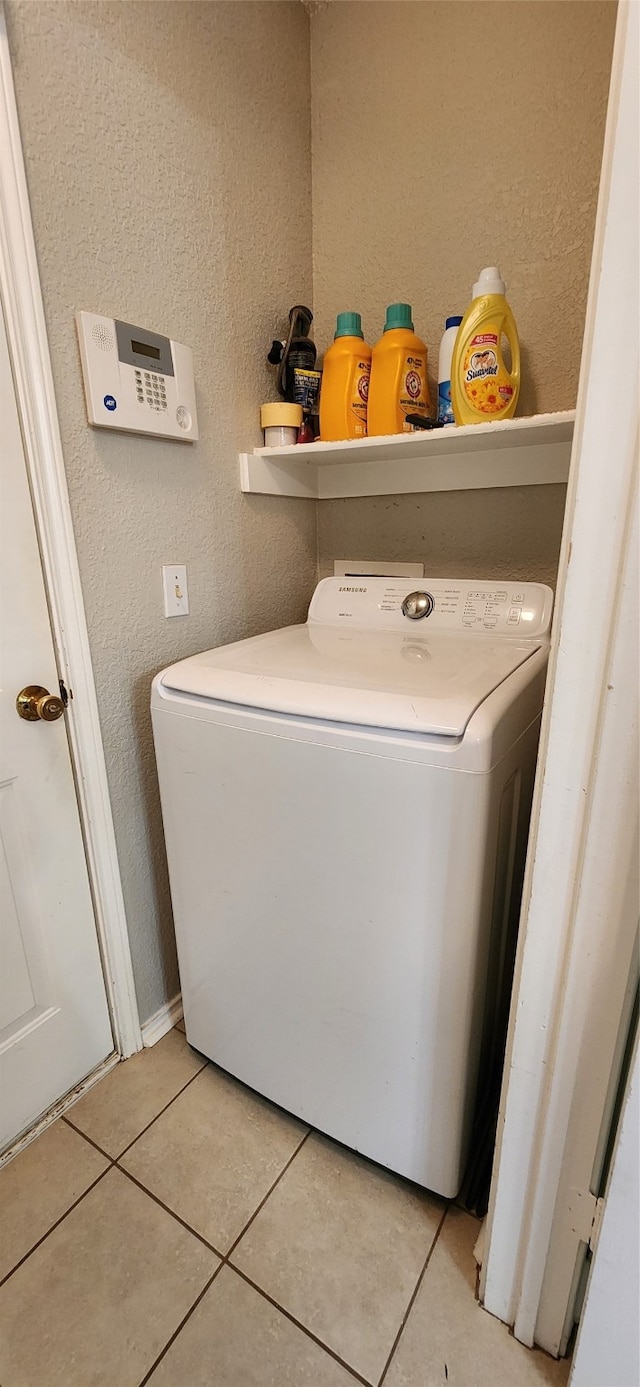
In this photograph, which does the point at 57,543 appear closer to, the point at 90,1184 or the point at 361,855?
the point at 361,855

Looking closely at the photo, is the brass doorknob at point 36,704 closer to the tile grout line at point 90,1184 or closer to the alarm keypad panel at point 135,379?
the alarm keypad panel at point 135,379

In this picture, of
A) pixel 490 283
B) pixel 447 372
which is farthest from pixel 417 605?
pixel 490 283

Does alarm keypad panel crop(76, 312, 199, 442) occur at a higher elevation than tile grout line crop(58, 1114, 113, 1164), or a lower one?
higher

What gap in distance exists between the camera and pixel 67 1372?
2.87ft

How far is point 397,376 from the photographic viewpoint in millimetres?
1253

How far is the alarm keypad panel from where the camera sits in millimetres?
1012

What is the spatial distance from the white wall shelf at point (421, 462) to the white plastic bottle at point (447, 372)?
0.19 feet

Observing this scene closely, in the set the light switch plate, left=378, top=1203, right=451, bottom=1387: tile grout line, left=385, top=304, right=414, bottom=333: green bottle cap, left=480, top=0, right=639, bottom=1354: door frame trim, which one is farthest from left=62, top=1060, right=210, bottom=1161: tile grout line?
left=385, top=304, right=414, bottom=333: green bottle cap

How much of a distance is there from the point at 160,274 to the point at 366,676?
0.88m

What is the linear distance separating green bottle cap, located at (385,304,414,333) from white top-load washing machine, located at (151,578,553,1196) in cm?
59

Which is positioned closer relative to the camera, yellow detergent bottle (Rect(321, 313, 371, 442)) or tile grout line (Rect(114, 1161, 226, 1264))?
tile grout line (Rect(114, 1161, 226, 1264))

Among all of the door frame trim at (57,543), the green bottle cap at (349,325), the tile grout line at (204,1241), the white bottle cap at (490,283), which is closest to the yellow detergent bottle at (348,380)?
the green bottle cap at (349,325)

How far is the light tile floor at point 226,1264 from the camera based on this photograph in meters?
0.88

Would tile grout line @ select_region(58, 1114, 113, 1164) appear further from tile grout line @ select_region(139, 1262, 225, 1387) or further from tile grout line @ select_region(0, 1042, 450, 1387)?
tile grout line @ select_region(139, 1262, 225, 1387)
